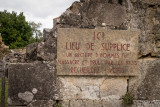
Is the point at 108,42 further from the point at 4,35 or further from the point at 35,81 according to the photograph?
the point at 4,35

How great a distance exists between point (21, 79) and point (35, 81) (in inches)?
9.3

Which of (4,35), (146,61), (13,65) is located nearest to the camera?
(13,65)

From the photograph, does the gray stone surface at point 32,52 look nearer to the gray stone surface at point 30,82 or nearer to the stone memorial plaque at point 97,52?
the gray stone surface at point 30,82

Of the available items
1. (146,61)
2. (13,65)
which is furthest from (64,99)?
(146,61)

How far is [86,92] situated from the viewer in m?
3.54

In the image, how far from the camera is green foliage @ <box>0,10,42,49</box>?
29.2m

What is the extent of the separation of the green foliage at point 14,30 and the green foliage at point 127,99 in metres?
26.4

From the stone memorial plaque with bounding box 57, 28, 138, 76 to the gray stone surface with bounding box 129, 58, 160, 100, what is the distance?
15 cm

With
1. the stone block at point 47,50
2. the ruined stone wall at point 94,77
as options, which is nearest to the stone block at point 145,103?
the ruined stone wall at point 94,77

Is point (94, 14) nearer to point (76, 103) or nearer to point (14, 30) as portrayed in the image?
point (76, 103)

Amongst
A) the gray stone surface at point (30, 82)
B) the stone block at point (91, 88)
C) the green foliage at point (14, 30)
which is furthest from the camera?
the green foliage at point (14, 30)

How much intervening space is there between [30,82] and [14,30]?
28.2 metres

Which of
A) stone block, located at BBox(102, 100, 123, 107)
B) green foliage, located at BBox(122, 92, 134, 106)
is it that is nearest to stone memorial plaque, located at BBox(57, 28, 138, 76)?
green foliage, located at BBox(122, 92, 134, 106)

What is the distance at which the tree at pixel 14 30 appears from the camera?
29230mm
